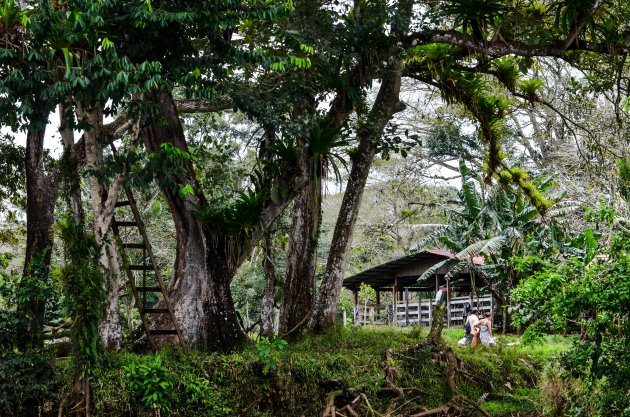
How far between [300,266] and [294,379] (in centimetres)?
251

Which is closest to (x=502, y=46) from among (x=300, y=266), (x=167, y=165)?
(x=300, y=266)

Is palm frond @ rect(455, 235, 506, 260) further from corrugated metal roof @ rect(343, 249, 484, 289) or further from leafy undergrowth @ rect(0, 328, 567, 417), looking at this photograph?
leafy undergrowth @ rect(0, 328, 567, 417)

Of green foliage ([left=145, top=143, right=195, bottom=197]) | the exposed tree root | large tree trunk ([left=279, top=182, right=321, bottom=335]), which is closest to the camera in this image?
green foliage ([left=145, top=143, right=195, bottom=197])

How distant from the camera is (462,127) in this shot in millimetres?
26125

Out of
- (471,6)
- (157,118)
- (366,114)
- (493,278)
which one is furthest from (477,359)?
(493,278)

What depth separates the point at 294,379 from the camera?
949cm

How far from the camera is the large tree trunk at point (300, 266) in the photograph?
1152 cm

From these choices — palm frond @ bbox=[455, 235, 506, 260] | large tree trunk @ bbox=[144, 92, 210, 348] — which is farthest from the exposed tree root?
palm frond @ bbox=[455, 235, 506, 260]

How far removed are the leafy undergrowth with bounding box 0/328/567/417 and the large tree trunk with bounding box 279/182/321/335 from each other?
2.55 feet

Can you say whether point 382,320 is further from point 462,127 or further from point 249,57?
point 249,57

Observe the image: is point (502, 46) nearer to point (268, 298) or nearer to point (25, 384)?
point (268, 298)

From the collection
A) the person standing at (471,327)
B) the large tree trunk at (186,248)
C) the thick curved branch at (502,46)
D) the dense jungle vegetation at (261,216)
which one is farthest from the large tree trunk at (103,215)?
the person standing at (471,327)

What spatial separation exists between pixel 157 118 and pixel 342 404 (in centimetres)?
426

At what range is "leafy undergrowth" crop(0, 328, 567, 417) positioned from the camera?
8.44 meters
